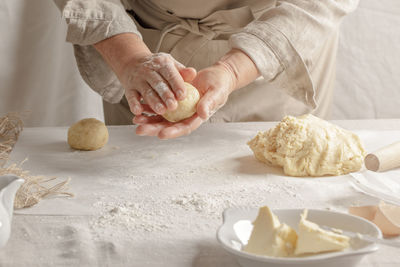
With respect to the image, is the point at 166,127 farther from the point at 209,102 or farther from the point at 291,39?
the point at 291,39

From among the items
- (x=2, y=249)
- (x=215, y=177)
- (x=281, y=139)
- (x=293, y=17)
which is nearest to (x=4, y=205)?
(x=2, y=249)

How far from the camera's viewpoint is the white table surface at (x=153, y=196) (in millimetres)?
937

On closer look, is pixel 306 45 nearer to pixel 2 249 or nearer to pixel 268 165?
pixel 268 165

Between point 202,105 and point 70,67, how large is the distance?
1.37 metres

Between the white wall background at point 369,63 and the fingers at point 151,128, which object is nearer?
the fingers at point 151,128

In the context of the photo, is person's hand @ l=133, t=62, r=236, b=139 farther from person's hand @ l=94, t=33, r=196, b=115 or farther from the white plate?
the white plate

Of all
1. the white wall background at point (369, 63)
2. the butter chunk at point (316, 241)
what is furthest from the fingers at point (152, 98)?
the white wall background at point (369, 63)

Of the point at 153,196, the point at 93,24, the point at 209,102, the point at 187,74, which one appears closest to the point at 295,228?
the point at 153,196

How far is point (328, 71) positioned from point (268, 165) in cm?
93

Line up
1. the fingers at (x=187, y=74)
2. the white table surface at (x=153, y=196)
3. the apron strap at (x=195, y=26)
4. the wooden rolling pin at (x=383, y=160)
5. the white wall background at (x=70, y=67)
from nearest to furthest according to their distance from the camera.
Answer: the white table surface at (x=153, y=196) < the wooden rolling pin at (x=383, y=160) < the fingers at (x=187, y=74) < the apron strap at (x=195, y=26) < the white wall background at (x=70, y=67)

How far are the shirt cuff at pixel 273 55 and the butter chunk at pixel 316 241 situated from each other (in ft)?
2.63

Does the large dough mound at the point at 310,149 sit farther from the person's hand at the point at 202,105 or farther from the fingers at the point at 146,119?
the fingers at the point at 146,119

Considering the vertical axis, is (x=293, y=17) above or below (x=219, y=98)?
above

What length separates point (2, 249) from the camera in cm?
95
